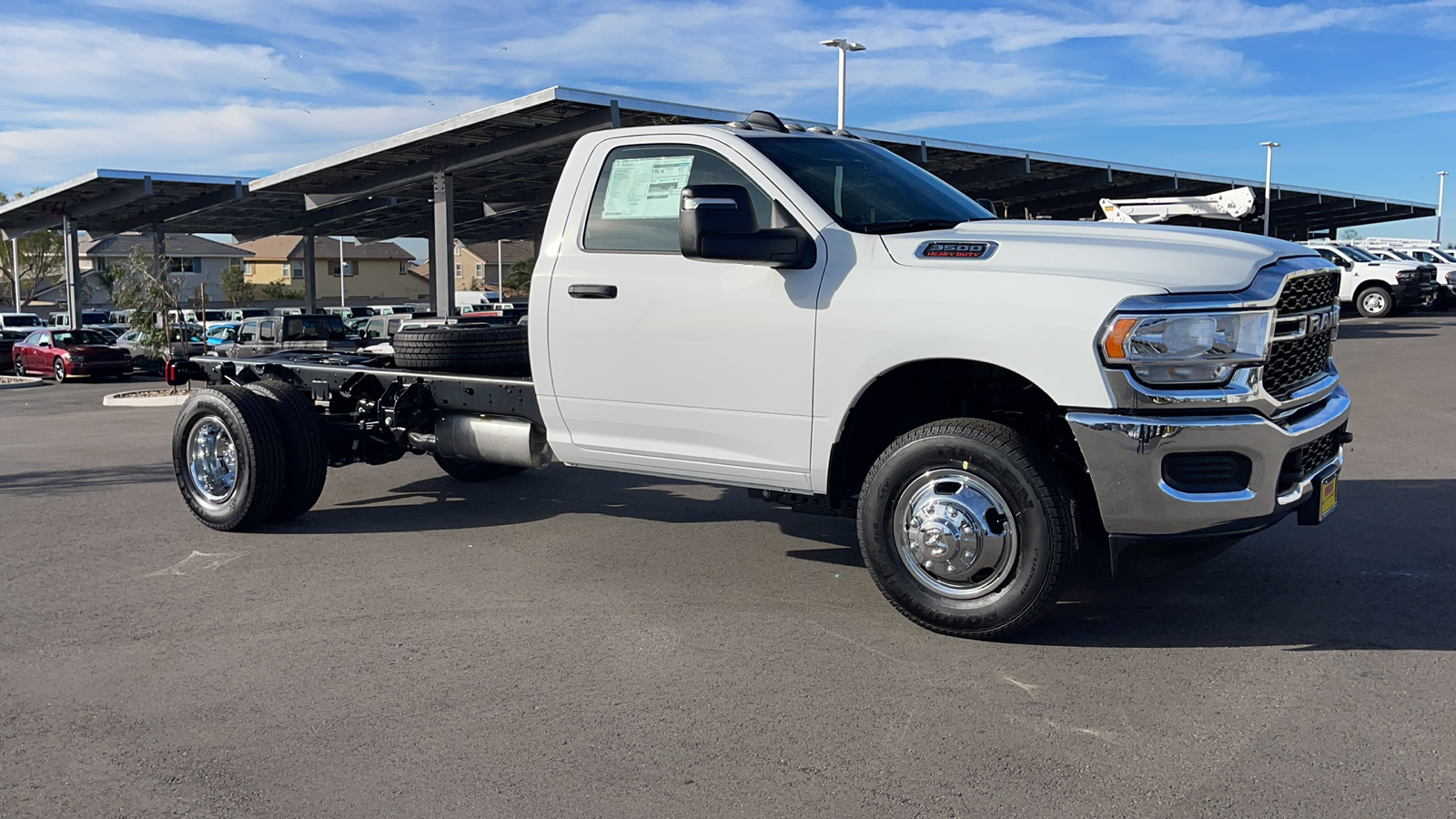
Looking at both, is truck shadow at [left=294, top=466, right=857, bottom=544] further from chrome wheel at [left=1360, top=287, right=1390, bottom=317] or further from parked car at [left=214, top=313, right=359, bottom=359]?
chrome wheel at [left=1360, top=287, right=1390, bottom=317]

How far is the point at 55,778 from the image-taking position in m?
3.67

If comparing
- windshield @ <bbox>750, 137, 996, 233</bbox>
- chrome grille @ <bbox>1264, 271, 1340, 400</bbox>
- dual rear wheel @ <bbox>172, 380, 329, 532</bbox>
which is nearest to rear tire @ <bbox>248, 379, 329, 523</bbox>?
dual rear wheel @ <bbox>172, 380, 329, 532</bbox>

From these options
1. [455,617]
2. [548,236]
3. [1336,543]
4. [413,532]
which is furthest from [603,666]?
[1336,543]

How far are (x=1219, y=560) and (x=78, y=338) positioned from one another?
94.6ft

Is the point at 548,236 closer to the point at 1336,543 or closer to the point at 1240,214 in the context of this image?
the point at 1336,543

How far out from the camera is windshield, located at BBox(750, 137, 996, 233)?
5281 millimetres

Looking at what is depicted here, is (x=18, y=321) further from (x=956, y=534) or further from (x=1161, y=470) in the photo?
(x=1161, y=470)

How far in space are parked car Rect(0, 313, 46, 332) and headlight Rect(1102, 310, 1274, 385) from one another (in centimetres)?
3913

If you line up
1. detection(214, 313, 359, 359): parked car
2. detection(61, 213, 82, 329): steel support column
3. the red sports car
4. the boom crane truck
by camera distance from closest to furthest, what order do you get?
detection(214, 313, 359, 359): parked car
the boom crane truck
the red sports car
detection(61, 213, 82, 329): steel support column

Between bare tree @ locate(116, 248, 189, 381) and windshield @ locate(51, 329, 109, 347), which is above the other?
bare tree @ locate(116, 248, 189, 381)

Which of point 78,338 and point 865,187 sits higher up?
point 865,187

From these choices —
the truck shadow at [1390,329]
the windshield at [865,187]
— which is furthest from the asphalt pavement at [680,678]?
the truck shadow at [1390,329]

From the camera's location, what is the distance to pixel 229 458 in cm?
721

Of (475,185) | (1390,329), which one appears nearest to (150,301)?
(475,185)
